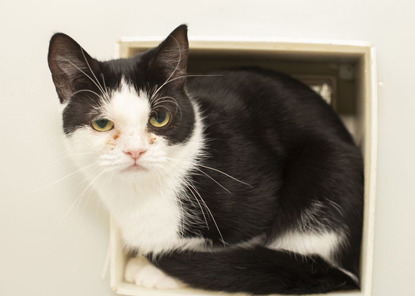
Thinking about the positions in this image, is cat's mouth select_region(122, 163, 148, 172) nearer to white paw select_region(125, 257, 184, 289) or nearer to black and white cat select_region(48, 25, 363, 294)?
black and white cat select_region(48, 25, 363, 294)

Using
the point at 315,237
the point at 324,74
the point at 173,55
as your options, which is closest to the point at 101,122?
the point at 173,55

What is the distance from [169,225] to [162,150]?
0.80 feet

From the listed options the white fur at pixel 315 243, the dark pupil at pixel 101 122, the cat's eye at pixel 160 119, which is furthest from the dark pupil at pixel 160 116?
the white fur at pixel 315 243

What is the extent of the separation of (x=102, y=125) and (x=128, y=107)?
0.07 m

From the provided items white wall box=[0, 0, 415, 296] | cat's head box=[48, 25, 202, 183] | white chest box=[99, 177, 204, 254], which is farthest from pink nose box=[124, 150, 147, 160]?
white wall box=[0, 0, 415, 296]

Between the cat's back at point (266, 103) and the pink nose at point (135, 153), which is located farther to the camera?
the cat's back at point (266, 103)

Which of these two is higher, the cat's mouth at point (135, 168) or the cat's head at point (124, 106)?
the cat's head at point (124, 106)

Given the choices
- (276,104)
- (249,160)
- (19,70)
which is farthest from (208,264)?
(19,70)

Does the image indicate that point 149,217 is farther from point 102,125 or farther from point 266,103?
point 266,103

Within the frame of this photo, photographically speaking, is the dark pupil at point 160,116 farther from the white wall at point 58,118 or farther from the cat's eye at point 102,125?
the white wall at point 58,118

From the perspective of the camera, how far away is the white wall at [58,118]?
3.83 ft

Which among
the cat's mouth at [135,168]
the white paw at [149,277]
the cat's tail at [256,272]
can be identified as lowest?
the white paw at [149,277]

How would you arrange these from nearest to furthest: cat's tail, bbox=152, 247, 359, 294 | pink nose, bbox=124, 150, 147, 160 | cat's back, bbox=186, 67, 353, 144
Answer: pink nose, bbox=124, 150, 147, 160 < cat's tail, bbox=152, 247, 359, 294 < cat's back, bbox=186, 67, 353, 144

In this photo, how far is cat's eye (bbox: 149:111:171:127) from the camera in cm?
92
